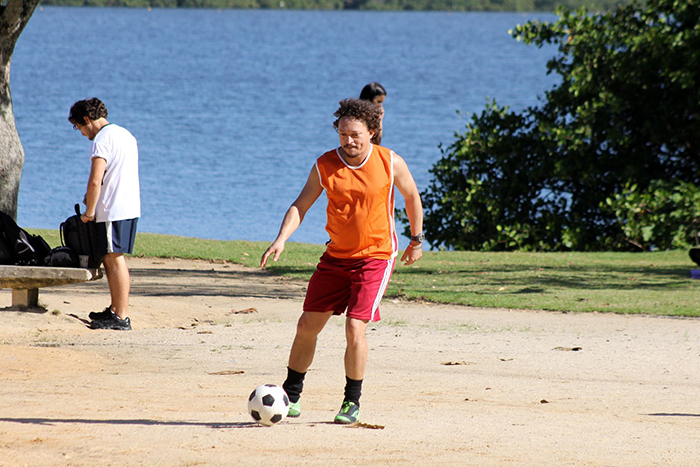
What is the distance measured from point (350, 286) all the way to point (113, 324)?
11.0 ft

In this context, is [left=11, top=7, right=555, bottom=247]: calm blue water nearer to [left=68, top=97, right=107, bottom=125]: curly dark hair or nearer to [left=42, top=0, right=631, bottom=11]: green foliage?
[left=42, top=0, right=631, bottom=11]: green foliage

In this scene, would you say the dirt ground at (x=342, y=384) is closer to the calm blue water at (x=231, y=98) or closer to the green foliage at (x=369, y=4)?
the calm blue water at (x=231, y=98)

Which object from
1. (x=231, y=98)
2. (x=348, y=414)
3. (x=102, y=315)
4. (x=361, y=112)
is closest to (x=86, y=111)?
(x=102, y=315)

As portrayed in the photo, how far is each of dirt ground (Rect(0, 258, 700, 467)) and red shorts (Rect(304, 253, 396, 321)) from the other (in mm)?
604

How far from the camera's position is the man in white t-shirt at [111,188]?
771 centimetres

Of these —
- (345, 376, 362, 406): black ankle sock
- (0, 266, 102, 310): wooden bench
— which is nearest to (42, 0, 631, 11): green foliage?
(0, 266, 102, 310): wooden bench

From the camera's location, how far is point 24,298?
→ 820cm

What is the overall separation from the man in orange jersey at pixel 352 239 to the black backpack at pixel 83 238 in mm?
3098

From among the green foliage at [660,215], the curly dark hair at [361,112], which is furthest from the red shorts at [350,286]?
the green foliage at [660,215]

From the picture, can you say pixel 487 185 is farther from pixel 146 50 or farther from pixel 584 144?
pixel 146 50

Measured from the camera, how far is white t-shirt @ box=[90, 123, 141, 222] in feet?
25.4

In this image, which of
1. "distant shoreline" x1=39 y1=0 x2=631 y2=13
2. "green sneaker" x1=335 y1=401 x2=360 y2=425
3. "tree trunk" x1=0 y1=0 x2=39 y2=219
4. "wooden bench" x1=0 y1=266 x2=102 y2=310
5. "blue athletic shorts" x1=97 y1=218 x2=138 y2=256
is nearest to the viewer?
"green sneaker" x1=335 y1=401 x2=360 y2=425

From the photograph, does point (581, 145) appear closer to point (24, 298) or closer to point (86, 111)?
point (86, 111)

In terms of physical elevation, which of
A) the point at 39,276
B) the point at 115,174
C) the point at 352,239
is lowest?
the point at 39,276
